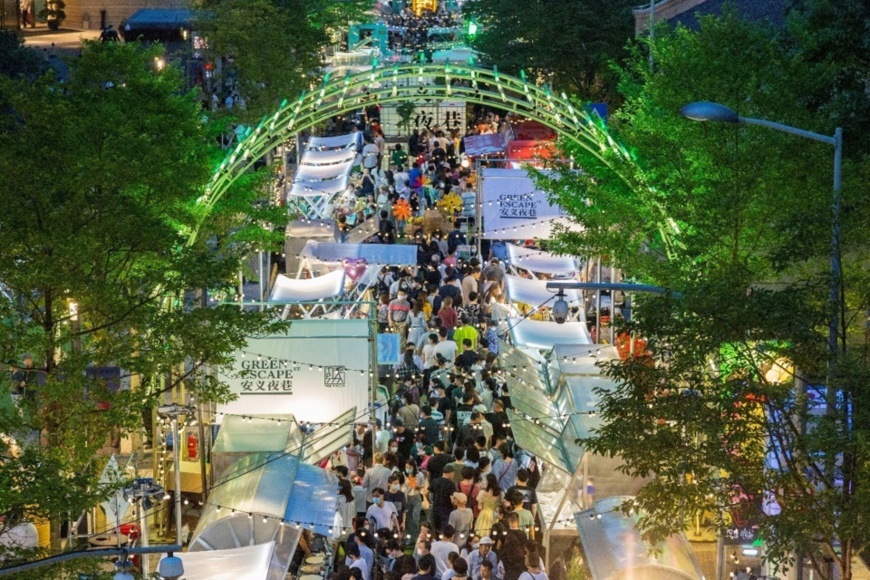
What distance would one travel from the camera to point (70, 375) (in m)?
15.4

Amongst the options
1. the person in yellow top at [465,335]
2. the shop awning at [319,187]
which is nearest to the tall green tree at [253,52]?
the shop awning at [319,187]

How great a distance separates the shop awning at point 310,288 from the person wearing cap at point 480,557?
439 inches

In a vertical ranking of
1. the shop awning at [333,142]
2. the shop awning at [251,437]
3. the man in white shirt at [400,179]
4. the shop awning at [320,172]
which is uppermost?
the shop awning at [333,142]

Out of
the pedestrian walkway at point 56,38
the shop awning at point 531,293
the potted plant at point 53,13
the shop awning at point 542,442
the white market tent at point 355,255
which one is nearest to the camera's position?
the shop awning at point 542,442

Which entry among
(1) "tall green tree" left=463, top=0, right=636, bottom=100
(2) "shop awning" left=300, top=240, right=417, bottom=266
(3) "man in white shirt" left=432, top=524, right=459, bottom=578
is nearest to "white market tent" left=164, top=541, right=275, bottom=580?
(3) "man in white shirt" left=432, top=524, right=459, bottom=578

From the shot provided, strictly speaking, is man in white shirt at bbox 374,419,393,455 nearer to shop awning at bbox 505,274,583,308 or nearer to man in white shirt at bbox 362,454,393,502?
man in white shirt at bbox 362,454,393,502

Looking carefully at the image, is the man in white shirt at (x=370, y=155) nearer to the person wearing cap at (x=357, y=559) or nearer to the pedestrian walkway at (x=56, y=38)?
the pedestrian walkway at (x=56, y=38)

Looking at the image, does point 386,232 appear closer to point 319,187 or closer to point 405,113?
point 319,187

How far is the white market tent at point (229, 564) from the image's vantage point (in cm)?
1540

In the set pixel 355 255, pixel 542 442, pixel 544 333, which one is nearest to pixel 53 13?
pixel 355 255

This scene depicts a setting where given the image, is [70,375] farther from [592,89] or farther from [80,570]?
[592,89]

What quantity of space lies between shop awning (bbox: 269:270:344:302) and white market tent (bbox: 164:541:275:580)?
37.9 feet

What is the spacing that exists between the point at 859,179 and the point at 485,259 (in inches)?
714

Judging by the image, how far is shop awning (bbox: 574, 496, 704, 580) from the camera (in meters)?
15.4
